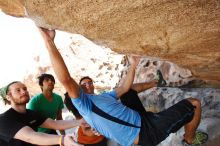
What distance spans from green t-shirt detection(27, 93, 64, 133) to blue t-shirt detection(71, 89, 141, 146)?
4.72 ft

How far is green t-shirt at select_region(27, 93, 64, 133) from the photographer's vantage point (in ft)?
16.3

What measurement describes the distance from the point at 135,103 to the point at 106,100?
1.07 metres

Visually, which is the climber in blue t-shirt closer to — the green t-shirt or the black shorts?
the black shorts

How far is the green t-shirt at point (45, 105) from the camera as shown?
16.3 ft

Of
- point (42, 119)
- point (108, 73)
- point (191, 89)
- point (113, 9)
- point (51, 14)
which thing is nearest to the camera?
point (113, 9)

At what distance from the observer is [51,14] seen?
366 cm

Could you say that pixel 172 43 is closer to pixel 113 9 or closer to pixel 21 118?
pixel 113 9

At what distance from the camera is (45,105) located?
5121 mm

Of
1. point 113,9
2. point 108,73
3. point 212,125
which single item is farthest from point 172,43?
point 108,73

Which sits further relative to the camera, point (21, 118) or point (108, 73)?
point (108, 73)

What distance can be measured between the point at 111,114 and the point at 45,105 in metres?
1.85

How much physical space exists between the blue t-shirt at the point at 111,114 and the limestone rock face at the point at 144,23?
2.69 ft

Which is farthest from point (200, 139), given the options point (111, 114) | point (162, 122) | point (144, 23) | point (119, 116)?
point (144, 23)

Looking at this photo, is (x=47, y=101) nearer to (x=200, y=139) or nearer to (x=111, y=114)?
(x=111, y=114)
